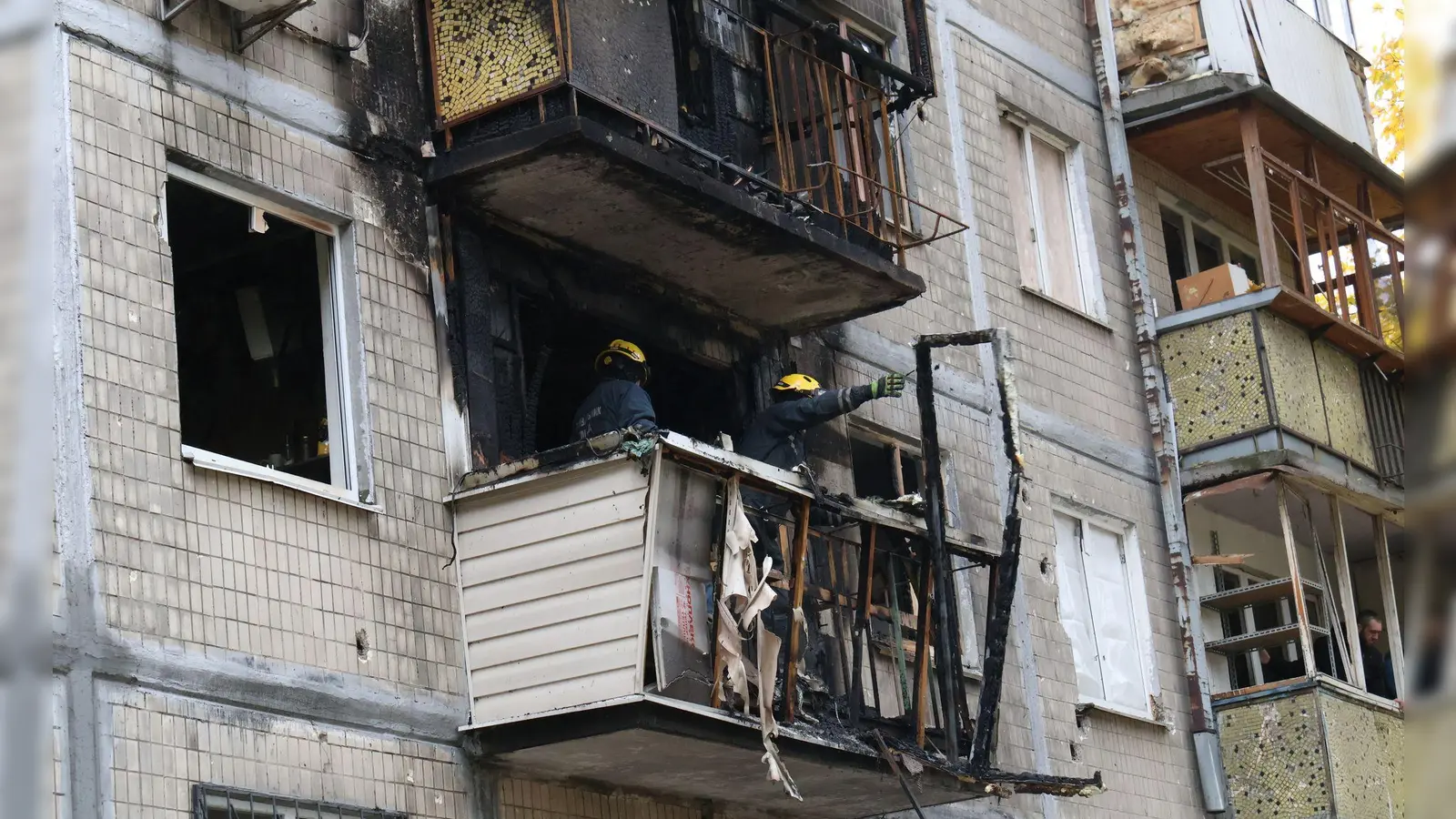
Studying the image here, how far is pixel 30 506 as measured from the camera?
2.84m

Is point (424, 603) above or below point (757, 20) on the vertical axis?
below

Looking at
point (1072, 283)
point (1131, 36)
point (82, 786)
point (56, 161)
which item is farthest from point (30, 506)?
point (1131, 36)

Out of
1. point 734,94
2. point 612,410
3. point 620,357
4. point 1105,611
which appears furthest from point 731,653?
point 1105,611

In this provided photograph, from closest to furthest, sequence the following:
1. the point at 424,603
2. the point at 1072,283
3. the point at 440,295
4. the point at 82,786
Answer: the point at 82,786, the point at 424,603, the point at 440,295, the point at 1072,283

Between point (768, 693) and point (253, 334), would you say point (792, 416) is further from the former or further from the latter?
point (253, 334)

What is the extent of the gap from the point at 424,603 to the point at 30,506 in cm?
731

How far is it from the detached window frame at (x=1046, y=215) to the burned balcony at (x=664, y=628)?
19.5ft

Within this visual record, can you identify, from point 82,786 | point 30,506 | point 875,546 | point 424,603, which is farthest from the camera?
point 875,546

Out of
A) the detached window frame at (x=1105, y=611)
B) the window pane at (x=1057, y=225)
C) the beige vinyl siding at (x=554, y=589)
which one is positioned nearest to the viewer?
the beige vinyl siding at (x=554, y=589)

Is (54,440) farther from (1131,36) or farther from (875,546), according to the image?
(1131,36)

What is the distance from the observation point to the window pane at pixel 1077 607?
51.8 ft

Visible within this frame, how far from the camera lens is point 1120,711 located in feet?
51.8

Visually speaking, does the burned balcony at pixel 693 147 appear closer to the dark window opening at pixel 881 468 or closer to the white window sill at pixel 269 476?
the dark window opening at pixel 881 468

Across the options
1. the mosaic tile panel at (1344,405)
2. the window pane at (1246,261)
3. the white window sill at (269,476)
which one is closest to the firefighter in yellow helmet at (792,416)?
the white window sill at (269,476)
